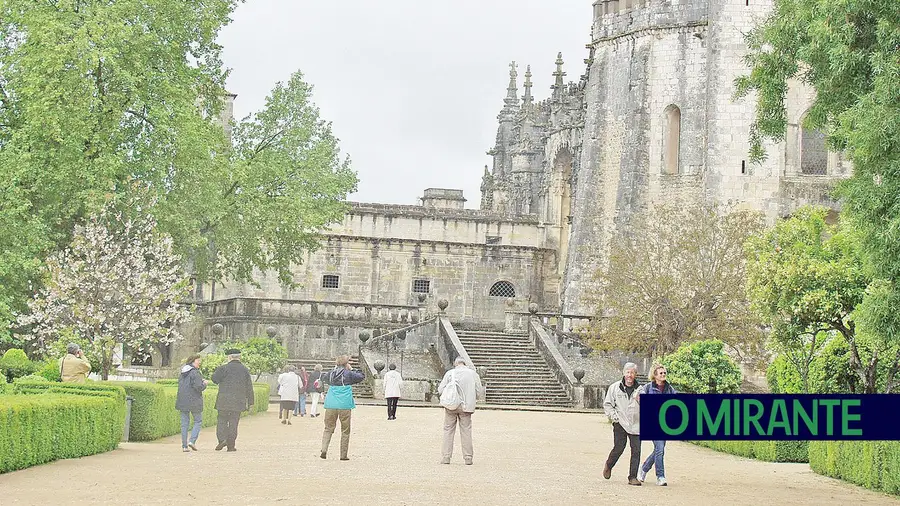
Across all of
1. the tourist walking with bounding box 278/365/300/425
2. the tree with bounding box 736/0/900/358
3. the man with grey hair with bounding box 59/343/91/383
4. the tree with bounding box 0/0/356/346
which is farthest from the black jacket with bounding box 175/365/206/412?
the tree with bounding box 0/0/356/346

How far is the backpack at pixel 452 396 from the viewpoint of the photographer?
1869 centimetres

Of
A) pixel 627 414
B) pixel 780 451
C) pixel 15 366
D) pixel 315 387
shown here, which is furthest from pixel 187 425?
pixel 315 387

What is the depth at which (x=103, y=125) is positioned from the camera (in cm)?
3200

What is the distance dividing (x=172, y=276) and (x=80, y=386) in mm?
11391

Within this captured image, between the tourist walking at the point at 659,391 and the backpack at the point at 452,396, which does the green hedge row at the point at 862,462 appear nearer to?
the tourist walking at the point at 659,391

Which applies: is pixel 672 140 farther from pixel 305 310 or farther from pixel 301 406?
pixel 301 406

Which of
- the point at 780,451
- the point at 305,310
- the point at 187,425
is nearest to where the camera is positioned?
the point at 187,425

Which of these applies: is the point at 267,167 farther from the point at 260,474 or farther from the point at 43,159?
the point at 260,474

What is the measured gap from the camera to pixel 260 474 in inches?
632

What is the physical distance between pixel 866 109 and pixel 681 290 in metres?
23.6

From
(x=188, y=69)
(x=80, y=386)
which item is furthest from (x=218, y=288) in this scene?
(x=80, y=386)

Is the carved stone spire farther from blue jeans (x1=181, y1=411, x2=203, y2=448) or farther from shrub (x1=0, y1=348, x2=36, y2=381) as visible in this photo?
blue jeans (x1=181, y1=411, x2=203, y2=448)

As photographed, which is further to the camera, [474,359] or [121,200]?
[474,359]

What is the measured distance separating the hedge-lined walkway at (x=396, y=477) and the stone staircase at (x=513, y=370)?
46.6 feet
